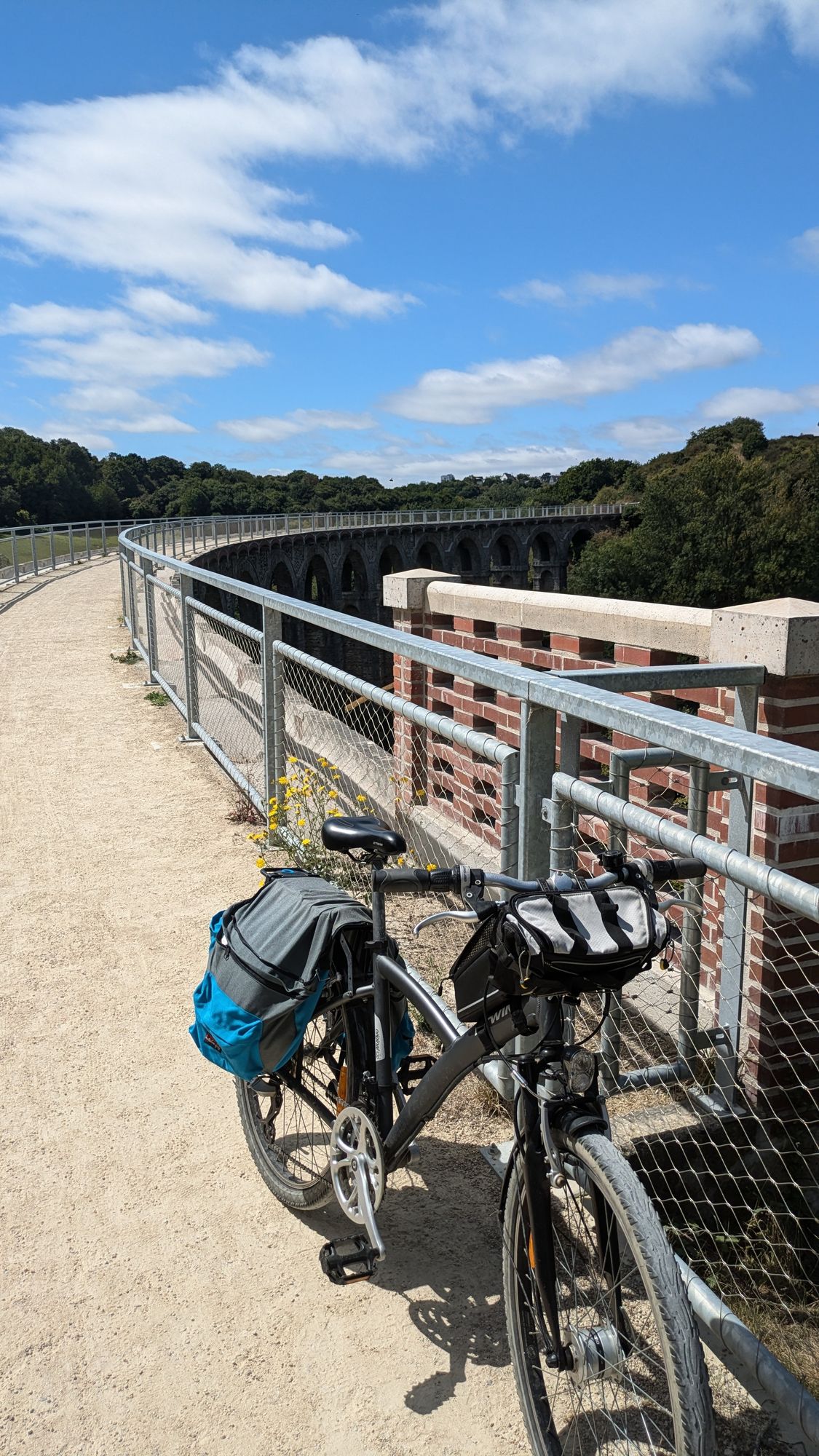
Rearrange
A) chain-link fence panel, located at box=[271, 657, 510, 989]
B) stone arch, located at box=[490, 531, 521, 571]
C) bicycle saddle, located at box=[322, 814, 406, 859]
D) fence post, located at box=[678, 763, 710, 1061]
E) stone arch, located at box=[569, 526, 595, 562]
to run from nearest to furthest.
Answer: bicycle saddle, located at box=[322, 814, 406, 859] < fence post, located at box=[678, 763, 710, 1061] < chain-link fence panel, located at box=[271, 657, 510, 989] < stone arch, located at box=[490, 531, 521, 571] < stone arch, located at box=[569, 526, 595, 562]

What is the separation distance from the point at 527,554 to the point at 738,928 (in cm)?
10683

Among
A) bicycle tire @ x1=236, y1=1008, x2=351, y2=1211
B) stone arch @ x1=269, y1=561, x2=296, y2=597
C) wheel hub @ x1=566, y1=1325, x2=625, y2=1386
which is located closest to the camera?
wheel hub @ x1=566, y1=1325, x2=625, y2=1386

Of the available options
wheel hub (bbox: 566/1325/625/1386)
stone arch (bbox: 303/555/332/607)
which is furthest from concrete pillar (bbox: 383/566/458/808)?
stone arch (bbox: 303/555/332/607)

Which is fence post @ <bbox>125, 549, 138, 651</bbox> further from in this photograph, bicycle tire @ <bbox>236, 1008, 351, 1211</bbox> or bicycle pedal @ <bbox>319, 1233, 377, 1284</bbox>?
bicycle pedal @ <bbox>319, 1233, 377, 1284</bbox>

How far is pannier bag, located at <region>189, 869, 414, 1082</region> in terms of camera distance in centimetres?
236

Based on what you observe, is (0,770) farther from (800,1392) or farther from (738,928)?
(800,1392)

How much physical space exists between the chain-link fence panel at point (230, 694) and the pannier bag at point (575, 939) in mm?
3855

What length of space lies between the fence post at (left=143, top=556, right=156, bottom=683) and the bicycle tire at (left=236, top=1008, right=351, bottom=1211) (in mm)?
Result: 6998

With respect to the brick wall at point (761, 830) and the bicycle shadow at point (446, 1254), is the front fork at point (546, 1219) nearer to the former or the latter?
the bicycle shadow at point (446, 1254)

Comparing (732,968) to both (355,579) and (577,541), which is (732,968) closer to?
(355,579)

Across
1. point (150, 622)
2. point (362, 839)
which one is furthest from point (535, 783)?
point (150, 622)

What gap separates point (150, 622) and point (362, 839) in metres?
7.95

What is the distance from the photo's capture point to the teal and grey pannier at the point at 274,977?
92.9 inches

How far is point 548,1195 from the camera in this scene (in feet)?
5.66
